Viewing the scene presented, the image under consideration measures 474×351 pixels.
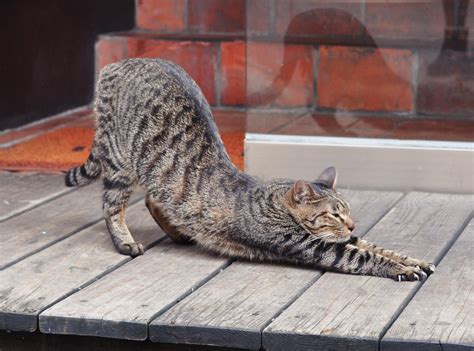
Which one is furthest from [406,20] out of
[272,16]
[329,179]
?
[329,179]

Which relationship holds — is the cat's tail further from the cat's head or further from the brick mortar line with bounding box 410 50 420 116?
the brick mortar line with bounding box 410 50 420 116

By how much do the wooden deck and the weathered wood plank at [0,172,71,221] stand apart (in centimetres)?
11

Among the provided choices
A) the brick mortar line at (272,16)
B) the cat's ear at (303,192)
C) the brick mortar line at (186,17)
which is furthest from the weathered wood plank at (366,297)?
the brick mortar line at (186,17)

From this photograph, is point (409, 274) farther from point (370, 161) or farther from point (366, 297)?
point (370, 161)

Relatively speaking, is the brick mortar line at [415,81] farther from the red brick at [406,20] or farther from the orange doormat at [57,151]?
the orange doormat at [57,151]

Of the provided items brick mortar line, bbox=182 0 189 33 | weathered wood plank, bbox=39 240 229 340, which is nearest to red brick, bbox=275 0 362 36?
weathered wood plank, bbox=39 240 229 340

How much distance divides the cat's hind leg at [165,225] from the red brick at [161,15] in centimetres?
236

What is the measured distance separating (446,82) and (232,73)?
1847 mm

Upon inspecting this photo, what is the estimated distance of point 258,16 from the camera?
15.9 ft

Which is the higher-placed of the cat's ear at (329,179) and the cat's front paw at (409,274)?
the cat's ear at (329,179)

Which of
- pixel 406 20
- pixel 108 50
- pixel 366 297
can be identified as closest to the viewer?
pixel 366 297

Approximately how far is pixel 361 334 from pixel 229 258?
3.14ft

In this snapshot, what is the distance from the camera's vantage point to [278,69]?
16.1ft

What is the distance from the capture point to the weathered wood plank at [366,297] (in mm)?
3139
